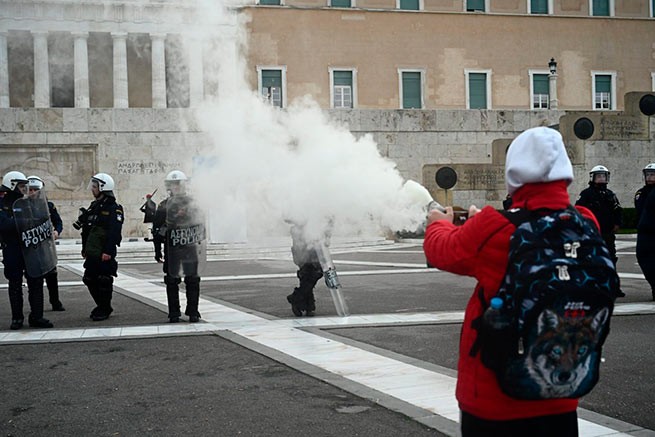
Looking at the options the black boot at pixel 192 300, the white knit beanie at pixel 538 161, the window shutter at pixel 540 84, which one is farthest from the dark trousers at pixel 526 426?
the window shutter at pixel 540 84

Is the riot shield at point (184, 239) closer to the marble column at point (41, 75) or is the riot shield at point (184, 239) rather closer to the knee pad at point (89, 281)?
the knee pad at point (89, 281)

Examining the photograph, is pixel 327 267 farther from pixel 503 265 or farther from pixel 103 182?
pixel 503 265

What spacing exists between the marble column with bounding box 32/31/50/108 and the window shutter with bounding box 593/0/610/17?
34.8m

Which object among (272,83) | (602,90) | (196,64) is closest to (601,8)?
(602,90)

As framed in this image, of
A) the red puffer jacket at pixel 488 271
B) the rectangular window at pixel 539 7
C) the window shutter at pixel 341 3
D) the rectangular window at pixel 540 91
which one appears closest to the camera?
the red puffer jacket at pixel 488 271

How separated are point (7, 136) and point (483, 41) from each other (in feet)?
101

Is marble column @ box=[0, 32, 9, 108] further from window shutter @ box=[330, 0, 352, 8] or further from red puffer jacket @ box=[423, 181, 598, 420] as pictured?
red puffer jacket @ box=[423, 181, 598, 420]

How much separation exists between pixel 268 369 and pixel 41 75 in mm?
42907

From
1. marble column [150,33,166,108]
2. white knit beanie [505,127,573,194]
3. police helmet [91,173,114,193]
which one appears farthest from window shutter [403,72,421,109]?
white knit beanie [505,127,573,194]

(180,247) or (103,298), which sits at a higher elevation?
(180,247)

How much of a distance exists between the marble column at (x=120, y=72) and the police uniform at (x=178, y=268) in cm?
3651

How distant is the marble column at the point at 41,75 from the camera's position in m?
43.7

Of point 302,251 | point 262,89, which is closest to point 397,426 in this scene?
point 302,251

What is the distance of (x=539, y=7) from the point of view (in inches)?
2028
